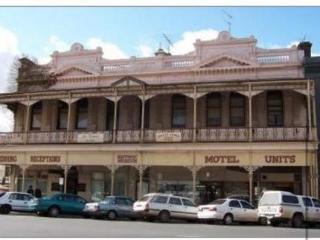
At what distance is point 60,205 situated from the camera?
26.3 m

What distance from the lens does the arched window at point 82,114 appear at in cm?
3281

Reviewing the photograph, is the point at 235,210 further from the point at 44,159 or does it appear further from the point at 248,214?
the point at 44,159

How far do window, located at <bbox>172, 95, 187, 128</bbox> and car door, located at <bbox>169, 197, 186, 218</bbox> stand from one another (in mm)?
7079

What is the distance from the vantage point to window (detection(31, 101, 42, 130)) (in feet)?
111

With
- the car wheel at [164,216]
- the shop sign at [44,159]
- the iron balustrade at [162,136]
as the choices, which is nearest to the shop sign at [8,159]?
the iron balustrade at [162,136]

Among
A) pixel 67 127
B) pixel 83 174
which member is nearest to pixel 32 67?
pixel 67 127

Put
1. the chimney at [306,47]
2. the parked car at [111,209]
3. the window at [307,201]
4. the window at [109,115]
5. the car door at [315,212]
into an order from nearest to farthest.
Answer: the window at [307,201] < the car door at [315,212] < the parked car at [111,209] < the chimney at [306,47] < the window at [109,115]

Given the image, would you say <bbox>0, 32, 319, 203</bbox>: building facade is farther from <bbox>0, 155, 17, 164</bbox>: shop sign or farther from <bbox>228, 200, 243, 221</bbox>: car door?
<bbox>228, 200, 243, 221</bbox>: car door

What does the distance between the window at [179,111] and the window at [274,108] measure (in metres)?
4.83

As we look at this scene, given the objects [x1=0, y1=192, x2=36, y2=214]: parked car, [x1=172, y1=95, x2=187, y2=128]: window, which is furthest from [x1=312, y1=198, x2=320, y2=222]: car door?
[x1=0, y1=192, x2=36, y2=214]: parked car

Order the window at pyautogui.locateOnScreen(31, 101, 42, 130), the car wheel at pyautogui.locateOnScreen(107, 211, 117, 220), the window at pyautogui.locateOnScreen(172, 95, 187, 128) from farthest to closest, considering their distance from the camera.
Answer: the window at pyautogui.locateOnScreen(31, 101, 42, 130) → the window at pyautogui.locateOnScreen(172, 95, 187, 128) → the car wheel at pyautogui.locateOnScreen(107, 211, 117, 220)

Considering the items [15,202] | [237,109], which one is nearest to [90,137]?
[15,202]

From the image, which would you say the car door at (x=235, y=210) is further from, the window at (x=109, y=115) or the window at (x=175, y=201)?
the window at (x=109, y=115)

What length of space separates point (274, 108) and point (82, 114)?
1183 centimetres
